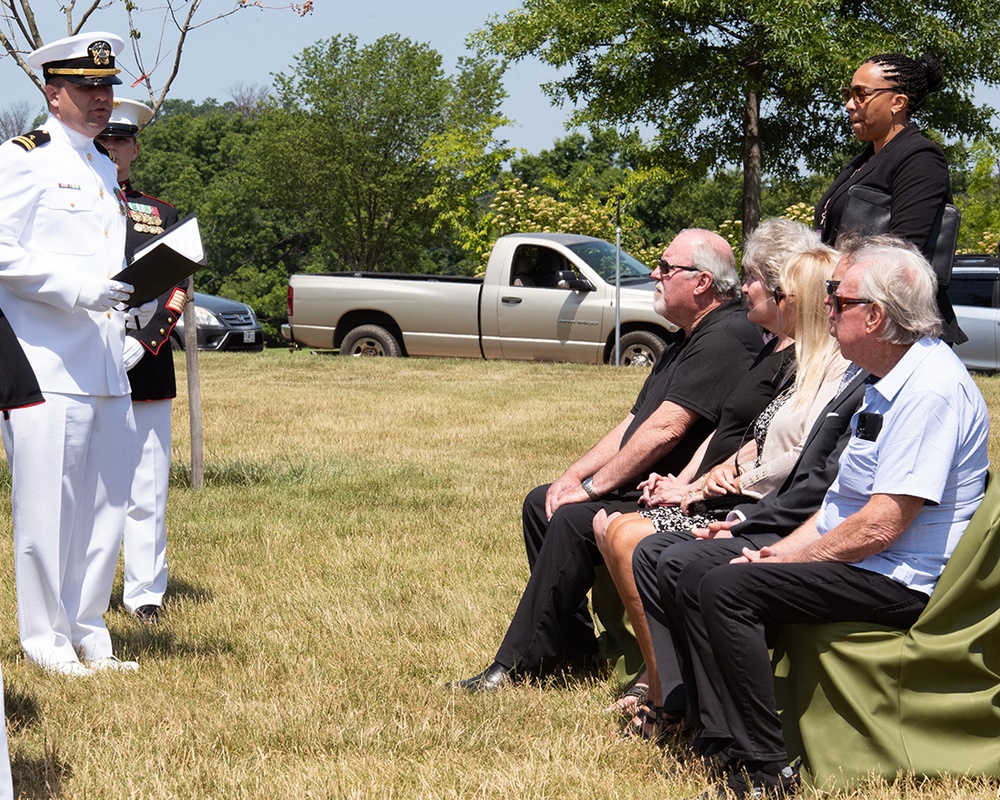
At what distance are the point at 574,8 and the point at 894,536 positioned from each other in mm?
19862

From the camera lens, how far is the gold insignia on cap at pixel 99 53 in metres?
4.70

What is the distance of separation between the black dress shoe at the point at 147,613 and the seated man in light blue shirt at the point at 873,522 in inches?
118

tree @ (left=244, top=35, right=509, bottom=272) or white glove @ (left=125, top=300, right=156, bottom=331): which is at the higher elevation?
tree @ (left=244, top=35, right=509, bottom=272)

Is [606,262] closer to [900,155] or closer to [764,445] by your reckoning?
[900,155]

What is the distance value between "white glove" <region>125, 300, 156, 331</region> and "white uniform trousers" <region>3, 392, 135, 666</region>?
13.1 inches

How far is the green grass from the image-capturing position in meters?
3.89

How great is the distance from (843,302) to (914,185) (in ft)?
5.44

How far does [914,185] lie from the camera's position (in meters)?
5.01

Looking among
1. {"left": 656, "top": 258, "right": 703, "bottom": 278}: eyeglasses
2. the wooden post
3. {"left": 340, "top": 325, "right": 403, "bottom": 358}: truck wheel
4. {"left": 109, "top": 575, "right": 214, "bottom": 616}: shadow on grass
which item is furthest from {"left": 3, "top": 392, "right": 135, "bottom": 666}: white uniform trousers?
{"left": 340, "top": 325, "right": 403, "bottom": 358}: truck wheel

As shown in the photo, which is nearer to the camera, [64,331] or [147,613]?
[64,331]

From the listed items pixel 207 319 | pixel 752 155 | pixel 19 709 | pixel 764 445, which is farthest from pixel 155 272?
pixel 207 319

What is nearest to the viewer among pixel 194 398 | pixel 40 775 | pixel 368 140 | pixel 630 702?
pixel 40 775

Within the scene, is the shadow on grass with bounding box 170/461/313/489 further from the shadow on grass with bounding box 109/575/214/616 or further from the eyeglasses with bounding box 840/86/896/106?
the eyeglasses with bounding box 840/86/896/106

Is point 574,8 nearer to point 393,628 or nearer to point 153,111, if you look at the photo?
point 153,111
